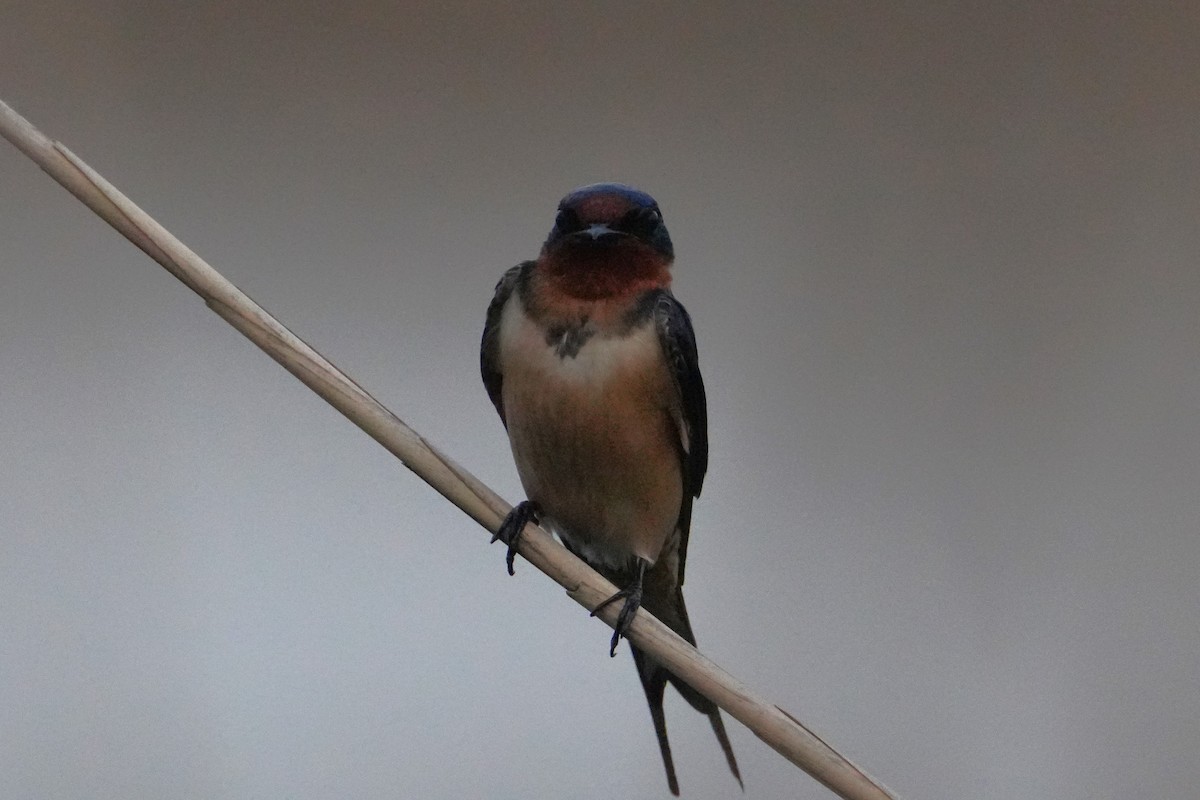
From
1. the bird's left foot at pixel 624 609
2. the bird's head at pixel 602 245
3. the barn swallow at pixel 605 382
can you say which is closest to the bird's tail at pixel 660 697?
the barn swallow at pixel 605 382

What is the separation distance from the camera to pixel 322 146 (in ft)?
4.63

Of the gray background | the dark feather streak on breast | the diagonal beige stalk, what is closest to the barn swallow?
the dark feather streak on breast

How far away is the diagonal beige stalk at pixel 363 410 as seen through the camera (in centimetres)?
57

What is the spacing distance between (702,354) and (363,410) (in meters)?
0.92

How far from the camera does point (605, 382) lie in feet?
2.76

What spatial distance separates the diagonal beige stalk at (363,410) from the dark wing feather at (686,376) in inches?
9.8

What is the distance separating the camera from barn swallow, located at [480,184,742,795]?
84cm

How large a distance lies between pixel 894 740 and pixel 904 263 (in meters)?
0.75

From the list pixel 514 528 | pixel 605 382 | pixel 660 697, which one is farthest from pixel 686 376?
pixel 660 697

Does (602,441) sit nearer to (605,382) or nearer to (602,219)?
(605,382)

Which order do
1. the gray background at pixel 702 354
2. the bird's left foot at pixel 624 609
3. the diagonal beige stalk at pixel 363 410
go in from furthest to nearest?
the gray background at pixel 702 354
the bird's left foot at pixel 624 609
the diagonal beige stalk at pixel 363 410

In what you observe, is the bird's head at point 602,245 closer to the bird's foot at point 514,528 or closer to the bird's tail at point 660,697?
the bird's foot at point 514,528

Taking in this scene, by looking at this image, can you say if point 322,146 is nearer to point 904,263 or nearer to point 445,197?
point 445,197

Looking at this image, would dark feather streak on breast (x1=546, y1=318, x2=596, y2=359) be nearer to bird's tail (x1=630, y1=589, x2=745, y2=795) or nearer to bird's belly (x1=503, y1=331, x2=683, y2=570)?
bird's belly (x1=503, y1=331, x2=683, y2=570)
